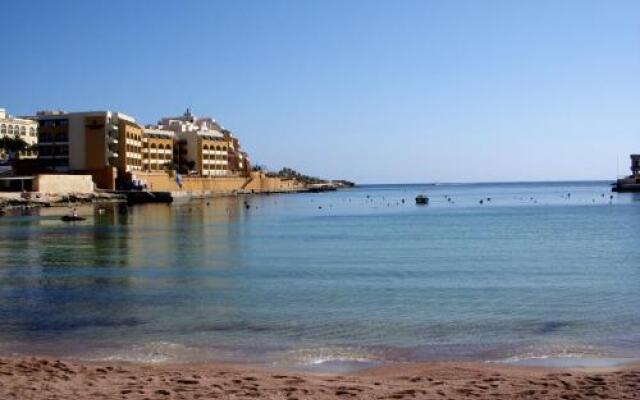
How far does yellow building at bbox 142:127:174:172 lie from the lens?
419ft

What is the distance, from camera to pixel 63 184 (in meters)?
101

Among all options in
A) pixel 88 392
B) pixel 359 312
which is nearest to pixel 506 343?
pixel 359 312

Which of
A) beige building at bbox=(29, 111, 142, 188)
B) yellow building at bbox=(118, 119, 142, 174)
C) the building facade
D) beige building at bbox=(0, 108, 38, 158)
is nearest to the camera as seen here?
beige building at bbox=(29, 111, 142, 188)

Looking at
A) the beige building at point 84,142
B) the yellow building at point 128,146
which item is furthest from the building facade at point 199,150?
the beige building at point 84,142

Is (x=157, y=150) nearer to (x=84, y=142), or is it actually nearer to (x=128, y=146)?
(x=128, y=146)

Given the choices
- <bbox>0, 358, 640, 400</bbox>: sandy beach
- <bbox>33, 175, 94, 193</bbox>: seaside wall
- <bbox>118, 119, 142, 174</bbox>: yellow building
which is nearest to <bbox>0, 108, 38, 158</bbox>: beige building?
<bbox>118, 119, 142, 174</bbox>: yellow building

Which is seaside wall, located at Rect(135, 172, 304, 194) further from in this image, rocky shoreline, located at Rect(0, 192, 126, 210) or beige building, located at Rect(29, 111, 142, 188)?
rocky shoreline, located at Rect(0, 192, 126, 210)

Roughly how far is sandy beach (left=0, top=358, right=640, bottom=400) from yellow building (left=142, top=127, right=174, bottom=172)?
116 metres

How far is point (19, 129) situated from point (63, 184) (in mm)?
38385

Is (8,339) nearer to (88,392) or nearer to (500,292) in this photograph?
(88,392)

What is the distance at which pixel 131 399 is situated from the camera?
1002 centimetres

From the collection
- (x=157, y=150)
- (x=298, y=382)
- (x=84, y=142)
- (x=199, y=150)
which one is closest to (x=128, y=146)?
(x=84, y=142)

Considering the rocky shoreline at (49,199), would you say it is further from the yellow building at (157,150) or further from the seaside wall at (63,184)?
the yellow building at (157,150)

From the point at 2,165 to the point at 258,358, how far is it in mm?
105892
